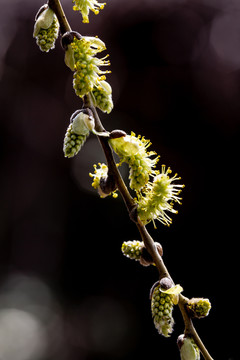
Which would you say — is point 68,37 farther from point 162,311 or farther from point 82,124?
point 162,311

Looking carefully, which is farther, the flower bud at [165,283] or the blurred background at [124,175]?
the blurred background at [124,175]

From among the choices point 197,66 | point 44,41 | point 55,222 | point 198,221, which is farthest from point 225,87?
point 44,41

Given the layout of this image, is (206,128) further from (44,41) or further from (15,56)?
(44,41)

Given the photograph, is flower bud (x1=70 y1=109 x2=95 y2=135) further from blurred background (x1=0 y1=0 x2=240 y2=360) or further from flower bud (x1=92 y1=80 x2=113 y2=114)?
blurred background (x1=0 y1=0 x2=240 y2=360)

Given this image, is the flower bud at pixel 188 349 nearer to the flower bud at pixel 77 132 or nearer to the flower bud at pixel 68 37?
the flower bud at pixel 77 132

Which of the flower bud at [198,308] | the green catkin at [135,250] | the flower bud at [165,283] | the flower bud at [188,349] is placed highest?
the green catkin at [135,250]

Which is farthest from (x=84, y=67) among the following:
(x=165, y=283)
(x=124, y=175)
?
(x=124, y=175)

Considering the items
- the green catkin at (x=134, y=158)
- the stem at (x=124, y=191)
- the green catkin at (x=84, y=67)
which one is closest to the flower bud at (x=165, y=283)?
the stem at (x=124, y=191)
